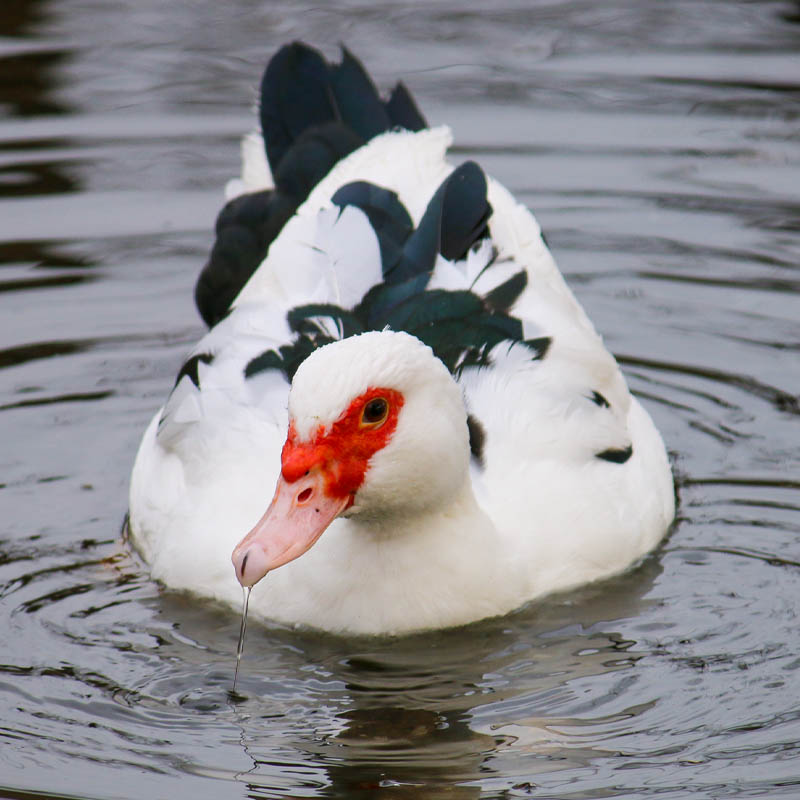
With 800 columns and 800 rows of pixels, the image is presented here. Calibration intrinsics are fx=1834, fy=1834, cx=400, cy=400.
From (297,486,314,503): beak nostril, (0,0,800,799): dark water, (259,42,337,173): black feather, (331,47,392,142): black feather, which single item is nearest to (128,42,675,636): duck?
(297,486,314,503): beak nostril

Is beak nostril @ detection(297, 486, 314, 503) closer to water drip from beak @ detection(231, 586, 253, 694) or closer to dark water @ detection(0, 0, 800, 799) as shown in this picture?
water drip from beak @ detection(231, 586, 253, 694)

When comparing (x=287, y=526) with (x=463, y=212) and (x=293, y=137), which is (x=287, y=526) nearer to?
(x=463, y=212)

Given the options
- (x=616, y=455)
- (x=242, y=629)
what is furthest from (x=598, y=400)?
(x=242, y=629)

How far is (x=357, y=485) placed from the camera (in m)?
5.61

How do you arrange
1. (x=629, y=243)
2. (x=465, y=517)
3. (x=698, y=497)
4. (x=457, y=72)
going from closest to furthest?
(x=465, y=517) → (x=698, y=497) → (x=629, y=243) → (x=457, y=72)

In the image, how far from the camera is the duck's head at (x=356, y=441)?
5.42m

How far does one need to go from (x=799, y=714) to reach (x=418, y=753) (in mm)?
1172

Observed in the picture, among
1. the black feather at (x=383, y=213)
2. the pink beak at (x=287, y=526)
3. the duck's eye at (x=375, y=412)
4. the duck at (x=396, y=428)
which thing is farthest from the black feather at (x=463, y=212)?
the pink beak at (x=287, y=526)

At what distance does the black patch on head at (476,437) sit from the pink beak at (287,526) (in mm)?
962

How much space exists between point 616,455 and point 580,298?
8.26ft

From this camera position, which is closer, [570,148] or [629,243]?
[629,243]

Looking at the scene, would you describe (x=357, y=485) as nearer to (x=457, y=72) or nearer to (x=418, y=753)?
(x=418, y=753)

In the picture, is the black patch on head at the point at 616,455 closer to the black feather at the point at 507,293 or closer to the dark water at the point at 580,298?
the dark water at the point at 580,298

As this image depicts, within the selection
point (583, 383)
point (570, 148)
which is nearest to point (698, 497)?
point (583, 383)
